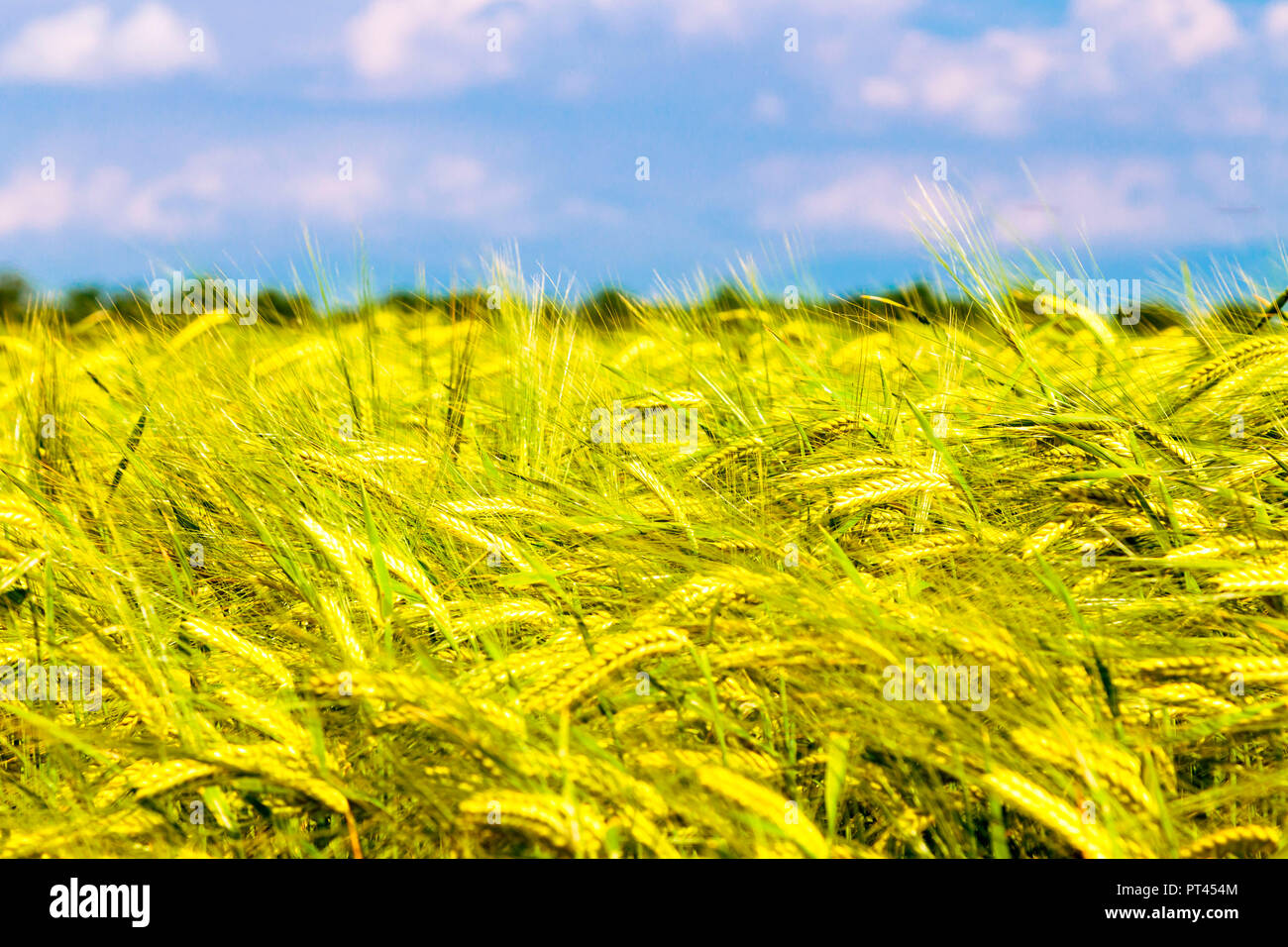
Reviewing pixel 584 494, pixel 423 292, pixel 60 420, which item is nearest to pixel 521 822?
pixel 584 494

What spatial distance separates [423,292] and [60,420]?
3.18ft

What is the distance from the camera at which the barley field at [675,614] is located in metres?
1.11

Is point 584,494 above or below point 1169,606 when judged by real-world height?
above

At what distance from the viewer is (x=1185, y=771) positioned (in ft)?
4.33

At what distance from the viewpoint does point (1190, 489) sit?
1554mm

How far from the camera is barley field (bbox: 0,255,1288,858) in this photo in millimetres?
1107

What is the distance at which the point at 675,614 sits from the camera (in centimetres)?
129

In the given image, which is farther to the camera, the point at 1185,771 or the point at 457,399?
the point at 457,399

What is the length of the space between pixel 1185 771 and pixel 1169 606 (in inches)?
8.9
